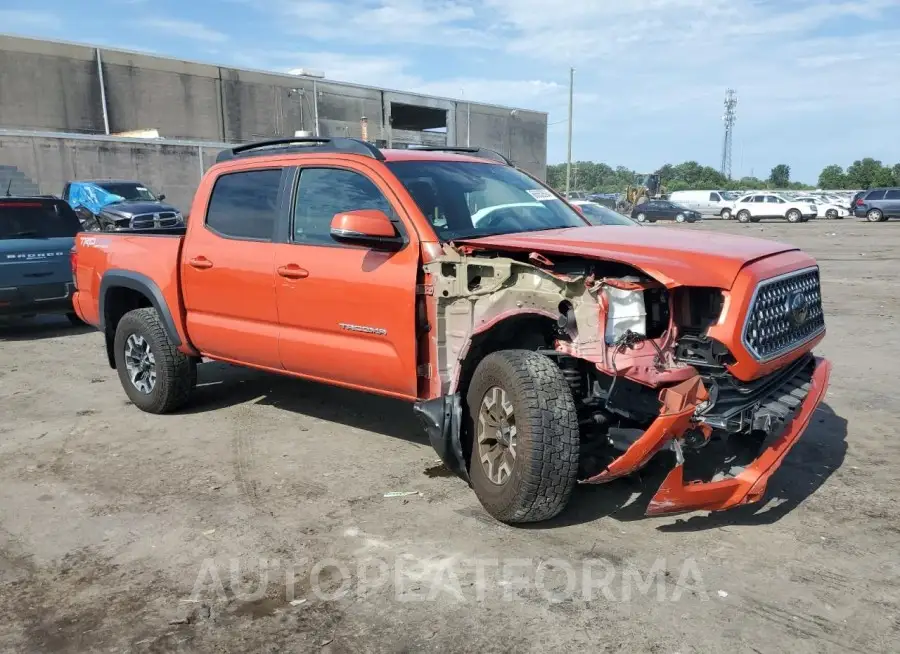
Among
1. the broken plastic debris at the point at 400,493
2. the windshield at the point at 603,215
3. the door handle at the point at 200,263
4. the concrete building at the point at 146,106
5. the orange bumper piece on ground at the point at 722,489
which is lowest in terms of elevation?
the broken plastic debris at the point at 400,493

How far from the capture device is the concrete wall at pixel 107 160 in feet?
84.1

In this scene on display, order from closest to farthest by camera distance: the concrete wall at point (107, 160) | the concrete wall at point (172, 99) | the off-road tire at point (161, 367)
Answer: the off-road tire at point (161, 367)
the concrete wall at point (107, 160)
the concrete wall at point (172, 99)

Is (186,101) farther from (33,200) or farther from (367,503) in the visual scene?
(367,503)

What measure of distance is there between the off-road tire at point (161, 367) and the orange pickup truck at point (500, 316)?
0.02 m

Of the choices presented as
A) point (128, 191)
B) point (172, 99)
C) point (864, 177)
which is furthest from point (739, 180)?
point (128, 191)

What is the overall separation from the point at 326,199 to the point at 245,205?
2.67 ft

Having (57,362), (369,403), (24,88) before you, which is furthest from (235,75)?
(369,403)

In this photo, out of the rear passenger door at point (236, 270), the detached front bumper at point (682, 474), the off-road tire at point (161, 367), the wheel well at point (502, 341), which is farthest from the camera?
the off-road tire at point (161, 367)

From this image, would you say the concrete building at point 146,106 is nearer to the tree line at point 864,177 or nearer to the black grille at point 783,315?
the black grille at point 783,315

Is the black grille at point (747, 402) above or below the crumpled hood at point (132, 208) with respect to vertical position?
below

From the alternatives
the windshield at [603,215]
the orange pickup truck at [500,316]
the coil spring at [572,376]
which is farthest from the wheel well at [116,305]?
the windshield at [603,215]

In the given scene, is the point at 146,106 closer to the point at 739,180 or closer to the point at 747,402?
the point at 747,402

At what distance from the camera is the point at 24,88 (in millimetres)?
32781

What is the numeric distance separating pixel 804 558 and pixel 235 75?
4025 cm
